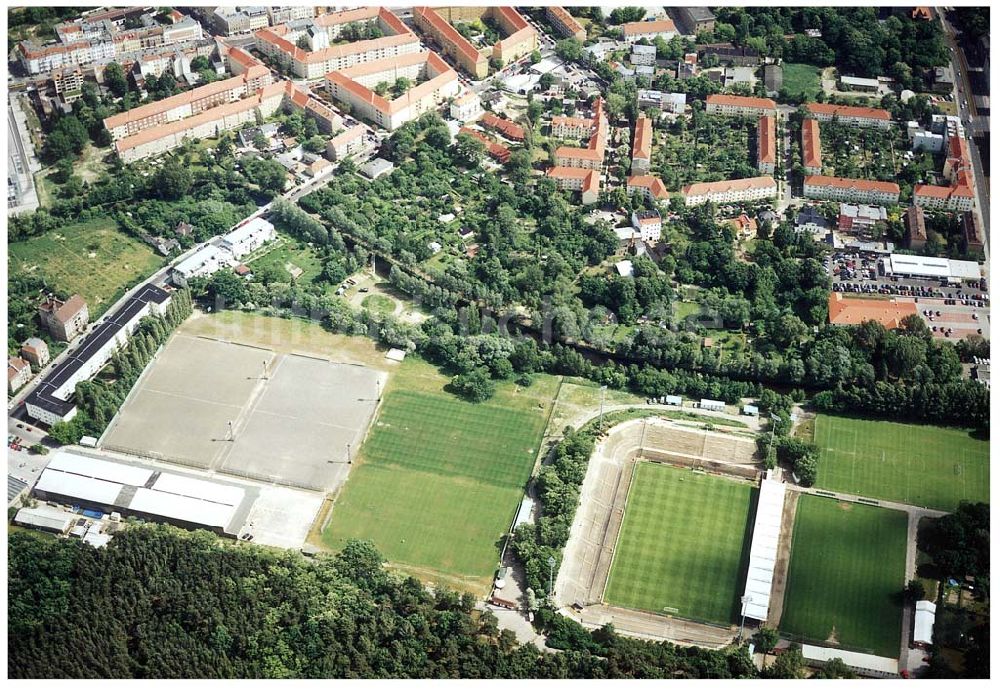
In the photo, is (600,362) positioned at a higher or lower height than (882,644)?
higher

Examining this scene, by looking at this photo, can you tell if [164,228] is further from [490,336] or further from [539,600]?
[539,600]

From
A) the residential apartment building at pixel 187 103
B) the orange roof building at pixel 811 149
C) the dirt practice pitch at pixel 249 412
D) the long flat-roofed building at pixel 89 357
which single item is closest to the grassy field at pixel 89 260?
the long flat-roofed building at pixel 89 357

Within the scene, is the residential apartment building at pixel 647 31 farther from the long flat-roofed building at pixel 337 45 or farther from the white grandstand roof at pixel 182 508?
the white grandstand roof at pixel 182 508

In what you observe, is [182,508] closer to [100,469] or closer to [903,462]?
[100,469]

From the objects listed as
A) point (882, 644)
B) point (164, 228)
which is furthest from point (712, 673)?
point (164, 228)

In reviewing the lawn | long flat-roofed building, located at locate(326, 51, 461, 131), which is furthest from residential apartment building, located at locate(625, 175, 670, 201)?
long flat-roofed building, located at locate(326, 51, 461, 131)

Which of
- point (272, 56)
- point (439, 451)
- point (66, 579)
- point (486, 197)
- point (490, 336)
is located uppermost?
point (272, 56)
